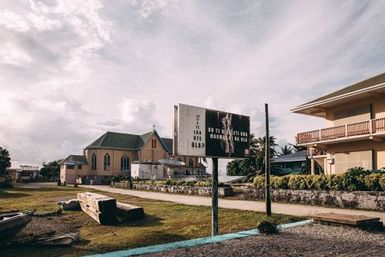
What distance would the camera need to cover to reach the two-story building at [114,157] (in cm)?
6475

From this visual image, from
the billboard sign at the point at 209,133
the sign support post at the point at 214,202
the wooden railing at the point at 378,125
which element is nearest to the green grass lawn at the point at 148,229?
the sign support post at the point at 214,202

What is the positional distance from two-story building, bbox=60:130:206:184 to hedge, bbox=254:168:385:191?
43.1 m

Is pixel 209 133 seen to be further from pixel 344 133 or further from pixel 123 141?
pixel 123 141

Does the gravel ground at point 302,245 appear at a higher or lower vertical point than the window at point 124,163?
lower

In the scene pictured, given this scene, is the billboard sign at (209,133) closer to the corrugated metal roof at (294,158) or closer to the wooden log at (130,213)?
the wooden log at (130,213)

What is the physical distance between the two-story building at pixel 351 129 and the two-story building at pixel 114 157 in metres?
36.6

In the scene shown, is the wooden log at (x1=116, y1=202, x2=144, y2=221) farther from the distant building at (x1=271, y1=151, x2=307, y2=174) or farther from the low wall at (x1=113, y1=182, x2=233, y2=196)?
A: the distant building at (x1=271, y1=151, x2=307, y2=174)

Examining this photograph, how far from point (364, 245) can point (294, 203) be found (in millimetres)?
10428

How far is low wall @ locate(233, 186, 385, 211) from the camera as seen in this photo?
15820mm

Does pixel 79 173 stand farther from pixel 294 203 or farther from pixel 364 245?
pixel 364 245

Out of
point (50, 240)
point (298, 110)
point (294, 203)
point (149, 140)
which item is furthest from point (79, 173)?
point (50, 240)

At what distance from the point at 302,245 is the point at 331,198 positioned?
950cm

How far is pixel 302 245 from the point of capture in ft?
29.8

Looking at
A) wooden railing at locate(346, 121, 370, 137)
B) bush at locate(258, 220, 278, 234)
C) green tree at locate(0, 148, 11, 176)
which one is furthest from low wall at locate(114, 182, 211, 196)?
green tree at locate(0, 148, 11, 176)
